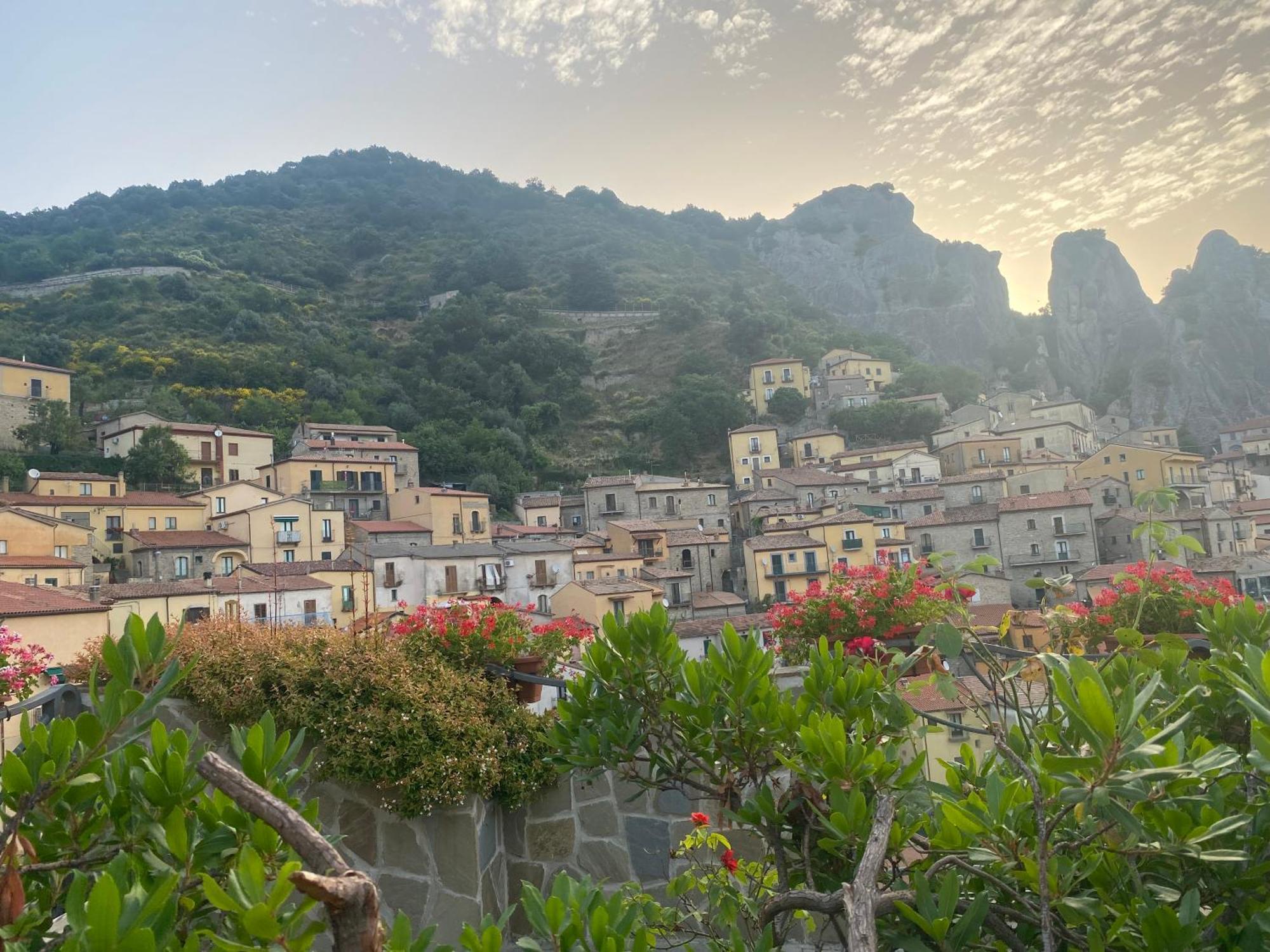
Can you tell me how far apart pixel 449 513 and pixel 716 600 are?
13.8 meters

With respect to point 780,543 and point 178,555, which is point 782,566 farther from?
point 178,555

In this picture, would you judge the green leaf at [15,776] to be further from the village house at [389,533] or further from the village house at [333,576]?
the village house at [389,533]

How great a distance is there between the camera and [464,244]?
Answer: 100812 mm

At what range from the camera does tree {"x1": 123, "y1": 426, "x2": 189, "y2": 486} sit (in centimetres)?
3975

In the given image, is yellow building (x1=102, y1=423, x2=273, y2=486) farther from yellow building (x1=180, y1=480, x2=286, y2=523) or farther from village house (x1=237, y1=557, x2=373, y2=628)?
village house (x1=237, y1=557, x2=373, y2=628)

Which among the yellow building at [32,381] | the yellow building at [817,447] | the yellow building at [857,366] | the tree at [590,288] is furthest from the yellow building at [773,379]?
the yellow building at [32,381]

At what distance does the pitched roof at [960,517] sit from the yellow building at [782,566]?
634cm

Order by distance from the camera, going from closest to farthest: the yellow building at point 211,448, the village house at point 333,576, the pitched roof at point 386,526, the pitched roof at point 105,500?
the village house at point 333,576
the pitched roof at point 105,500
the pitched roof at point 386,526
the yellow building at point 211,448

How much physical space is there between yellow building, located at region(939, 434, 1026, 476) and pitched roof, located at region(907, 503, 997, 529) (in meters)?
10.9

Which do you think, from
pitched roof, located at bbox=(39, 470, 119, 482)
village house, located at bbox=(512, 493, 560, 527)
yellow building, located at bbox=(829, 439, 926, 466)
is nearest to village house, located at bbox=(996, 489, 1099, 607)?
yellow building, located at bbox=(829, 439, 926, 466)

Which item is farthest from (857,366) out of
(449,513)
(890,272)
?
(449,513)

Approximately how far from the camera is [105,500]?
3325 centimetres

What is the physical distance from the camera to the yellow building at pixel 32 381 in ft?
145

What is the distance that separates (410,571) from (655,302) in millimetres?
62837
